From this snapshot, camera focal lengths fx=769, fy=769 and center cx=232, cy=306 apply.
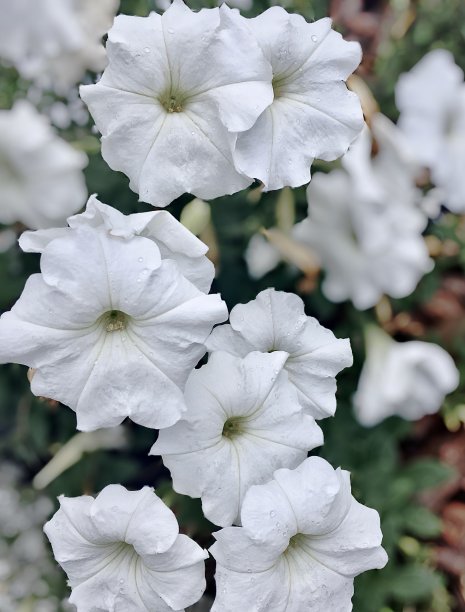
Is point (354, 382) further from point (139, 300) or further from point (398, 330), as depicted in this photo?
point (139, 300)

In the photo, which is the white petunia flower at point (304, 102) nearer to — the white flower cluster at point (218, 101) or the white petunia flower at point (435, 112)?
the white flower cluster at point (218, 101)

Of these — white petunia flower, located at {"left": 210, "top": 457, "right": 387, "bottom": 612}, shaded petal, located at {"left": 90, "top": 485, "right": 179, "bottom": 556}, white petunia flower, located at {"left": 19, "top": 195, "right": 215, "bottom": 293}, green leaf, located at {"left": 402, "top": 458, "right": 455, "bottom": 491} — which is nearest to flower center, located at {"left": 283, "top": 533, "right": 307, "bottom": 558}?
white petunia flower, located at {"left": 210, "top": 457, "right": 387, "bottom": 612}

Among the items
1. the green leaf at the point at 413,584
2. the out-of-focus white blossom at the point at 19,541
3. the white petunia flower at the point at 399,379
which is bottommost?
the out-of-focus white blossom at the point at 19,541

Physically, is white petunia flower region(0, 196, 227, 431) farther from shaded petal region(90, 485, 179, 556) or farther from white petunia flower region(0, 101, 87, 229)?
white petunia flower region(0, 101, 87, 229)

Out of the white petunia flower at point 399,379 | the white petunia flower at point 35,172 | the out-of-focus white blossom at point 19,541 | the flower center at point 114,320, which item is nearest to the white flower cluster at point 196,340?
the flower center at point 114,320

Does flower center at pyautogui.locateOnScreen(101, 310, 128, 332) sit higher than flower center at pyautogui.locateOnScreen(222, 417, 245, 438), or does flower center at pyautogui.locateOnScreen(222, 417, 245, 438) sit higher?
flower center at pyautogui.locateOnScreen(101, 310, 128, 332)

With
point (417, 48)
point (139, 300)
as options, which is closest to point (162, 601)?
point (139, 300)

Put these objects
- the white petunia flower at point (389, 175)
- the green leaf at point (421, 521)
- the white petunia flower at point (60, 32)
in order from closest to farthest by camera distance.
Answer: the white petunia flower at point (60, 32)
the white petunia flower at point (389, 175)
the green leaf at point (421, 521)
